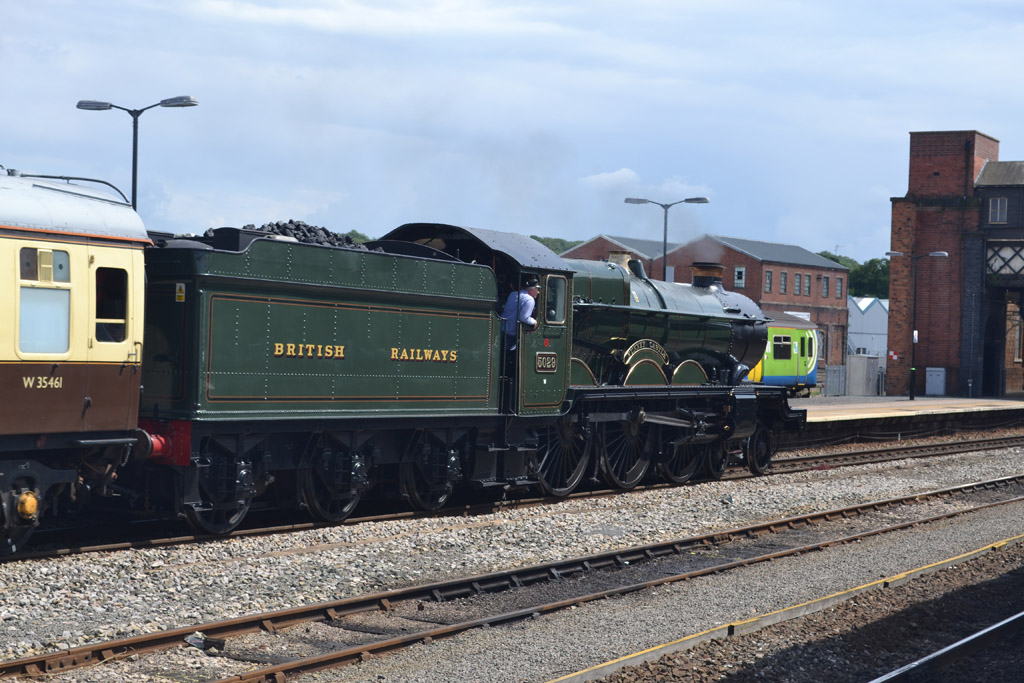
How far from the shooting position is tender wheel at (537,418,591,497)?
15844mm

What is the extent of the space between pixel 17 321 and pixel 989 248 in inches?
1895

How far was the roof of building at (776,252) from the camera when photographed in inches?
2773

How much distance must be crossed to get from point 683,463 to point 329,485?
25.6ft

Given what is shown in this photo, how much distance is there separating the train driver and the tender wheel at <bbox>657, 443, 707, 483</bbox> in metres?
4.43

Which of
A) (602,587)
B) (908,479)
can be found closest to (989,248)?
(908,479)

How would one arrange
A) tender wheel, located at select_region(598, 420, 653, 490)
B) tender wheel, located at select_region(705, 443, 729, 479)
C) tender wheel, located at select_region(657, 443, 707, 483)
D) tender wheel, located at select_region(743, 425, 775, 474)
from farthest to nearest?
tender wheel, located at select_region(743, 425, 775, 474)
tender wheel, located at select_region(705, 443, 729, 479)
tender wheel, located at select_region(657, 443, 707, 483)
tender wheel, located at select_region(598, 420, 653, 490)

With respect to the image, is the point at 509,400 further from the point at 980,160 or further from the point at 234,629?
the point at 980,160

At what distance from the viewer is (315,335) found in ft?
40.0

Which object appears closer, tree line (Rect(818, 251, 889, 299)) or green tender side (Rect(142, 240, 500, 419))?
green tender side (Rect(142, 240, 500, 419))

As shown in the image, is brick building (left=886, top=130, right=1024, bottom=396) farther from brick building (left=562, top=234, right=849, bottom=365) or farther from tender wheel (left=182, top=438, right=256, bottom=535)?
tender wheel (left=182, top=438, right=256, bottom=535)

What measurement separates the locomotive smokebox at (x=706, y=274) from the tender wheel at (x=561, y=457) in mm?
4972

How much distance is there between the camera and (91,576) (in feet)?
31.4

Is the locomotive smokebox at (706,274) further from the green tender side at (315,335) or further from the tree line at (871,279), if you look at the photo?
the tree line at (871,279)

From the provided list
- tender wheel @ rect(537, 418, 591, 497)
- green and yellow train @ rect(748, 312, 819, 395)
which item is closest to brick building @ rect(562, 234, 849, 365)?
green and yellow train @ rect(748, 312, 819, 395)
